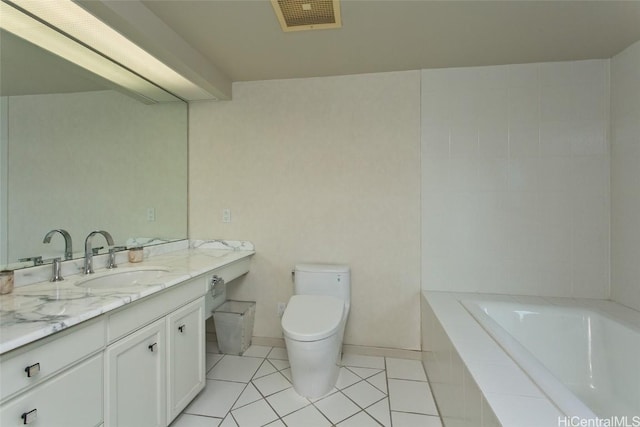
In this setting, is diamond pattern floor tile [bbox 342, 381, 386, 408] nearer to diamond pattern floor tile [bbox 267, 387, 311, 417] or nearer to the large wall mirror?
diamond pattern floor tile [bbox 267, 387, 311, 417]

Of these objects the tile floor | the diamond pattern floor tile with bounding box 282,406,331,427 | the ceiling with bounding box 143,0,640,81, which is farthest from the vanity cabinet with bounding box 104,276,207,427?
the ceiling with bounding box 143,0,640,81

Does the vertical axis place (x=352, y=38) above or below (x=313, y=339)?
above

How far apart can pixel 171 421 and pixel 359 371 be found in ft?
3.78

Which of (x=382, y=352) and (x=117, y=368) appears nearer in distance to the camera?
(x=117, y=368)

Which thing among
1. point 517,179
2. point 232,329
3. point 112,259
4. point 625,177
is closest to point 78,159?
point 112,259

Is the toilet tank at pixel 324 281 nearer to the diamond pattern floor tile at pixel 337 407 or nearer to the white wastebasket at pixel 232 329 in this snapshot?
the white wastebasket at pixel 232 329

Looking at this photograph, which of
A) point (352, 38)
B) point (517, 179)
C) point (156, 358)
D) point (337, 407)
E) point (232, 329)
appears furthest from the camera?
point (232, 329)

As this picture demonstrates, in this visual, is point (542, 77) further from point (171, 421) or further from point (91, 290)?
point (171, 421)

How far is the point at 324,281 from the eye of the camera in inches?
82.7

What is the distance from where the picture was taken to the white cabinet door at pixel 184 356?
4.69ft

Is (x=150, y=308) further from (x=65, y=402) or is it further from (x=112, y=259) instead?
(x=112, y=259)

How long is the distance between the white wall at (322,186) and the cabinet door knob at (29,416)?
5.07 ft

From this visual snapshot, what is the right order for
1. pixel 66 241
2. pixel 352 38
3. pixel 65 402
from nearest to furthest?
pixel 65 402 → pixel 66 241 → pixel 352 38

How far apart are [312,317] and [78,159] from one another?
170 centimetres
